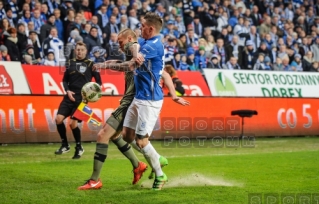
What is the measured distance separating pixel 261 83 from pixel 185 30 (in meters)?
3.63

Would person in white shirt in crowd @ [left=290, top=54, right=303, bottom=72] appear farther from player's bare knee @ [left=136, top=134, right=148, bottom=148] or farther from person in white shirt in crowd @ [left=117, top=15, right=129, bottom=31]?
player's bare knee @ [left=136, top=134, right=148, bottom=148]

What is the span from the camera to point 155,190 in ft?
30.0

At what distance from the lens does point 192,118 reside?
62.5 ft

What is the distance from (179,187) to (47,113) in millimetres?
7999

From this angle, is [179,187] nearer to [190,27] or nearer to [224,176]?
[224,176]

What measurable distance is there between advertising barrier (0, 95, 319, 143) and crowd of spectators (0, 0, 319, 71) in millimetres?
2705

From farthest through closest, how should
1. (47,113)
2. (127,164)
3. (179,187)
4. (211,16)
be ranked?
(211,16) → (47,113) → (127,164) → (179,187)

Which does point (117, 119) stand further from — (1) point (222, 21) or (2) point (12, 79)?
(1) point (222, 21)

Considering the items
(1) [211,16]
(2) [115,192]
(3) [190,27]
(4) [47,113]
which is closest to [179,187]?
(2) [115,192]

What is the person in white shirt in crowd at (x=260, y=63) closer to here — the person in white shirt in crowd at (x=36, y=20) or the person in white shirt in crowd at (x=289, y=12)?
the person in white shirt in crowd at (x=289, y=12)

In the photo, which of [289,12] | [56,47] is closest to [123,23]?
[56,47]

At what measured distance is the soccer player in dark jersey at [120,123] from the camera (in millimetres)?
8930

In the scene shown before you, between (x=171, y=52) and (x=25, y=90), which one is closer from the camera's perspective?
(x=25, y=90)

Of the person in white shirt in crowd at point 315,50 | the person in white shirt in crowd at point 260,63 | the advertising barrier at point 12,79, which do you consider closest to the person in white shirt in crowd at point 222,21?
the person in white shirt in crowd at point 260,63
